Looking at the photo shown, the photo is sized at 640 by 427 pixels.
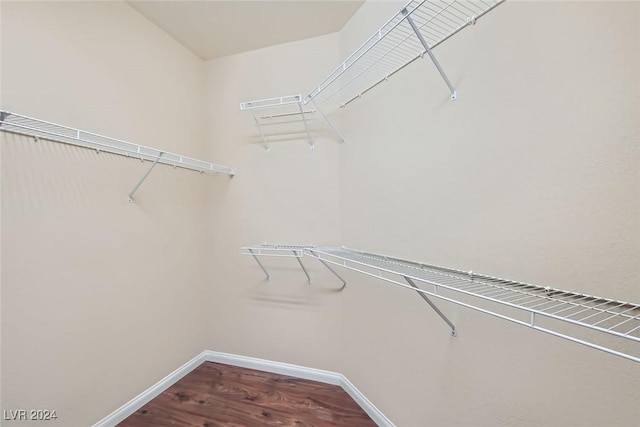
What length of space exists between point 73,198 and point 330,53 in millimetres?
1777

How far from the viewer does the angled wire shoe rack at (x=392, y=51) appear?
975 mm

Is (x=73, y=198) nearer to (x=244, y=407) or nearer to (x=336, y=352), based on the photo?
(x=244, y=407)

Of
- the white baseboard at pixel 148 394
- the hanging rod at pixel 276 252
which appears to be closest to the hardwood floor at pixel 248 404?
the white baseboard at pixel 148 394

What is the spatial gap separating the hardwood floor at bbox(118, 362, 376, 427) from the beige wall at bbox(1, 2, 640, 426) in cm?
16

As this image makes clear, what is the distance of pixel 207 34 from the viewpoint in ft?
6.33

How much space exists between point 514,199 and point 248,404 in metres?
1.90

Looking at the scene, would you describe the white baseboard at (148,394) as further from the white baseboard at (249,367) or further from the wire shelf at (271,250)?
the wire shelf at (271,250)

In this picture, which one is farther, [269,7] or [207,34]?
[207,34]

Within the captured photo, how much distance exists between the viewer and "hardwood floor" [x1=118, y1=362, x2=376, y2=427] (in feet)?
5.23

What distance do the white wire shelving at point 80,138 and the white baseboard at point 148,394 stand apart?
1.25 meters

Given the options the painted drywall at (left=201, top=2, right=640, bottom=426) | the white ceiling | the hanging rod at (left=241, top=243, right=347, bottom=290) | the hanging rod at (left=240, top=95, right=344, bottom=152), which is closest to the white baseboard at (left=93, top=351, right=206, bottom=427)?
the painted drywall at (left=201, top=2, right=640, bottom=426)

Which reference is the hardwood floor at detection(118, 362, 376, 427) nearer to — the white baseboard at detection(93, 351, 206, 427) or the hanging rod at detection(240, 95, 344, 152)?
the white baseboard at detection(93, 351, 206, 427)

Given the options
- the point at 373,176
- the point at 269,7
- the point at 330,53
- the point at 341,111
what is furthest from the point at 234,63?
the point at 373,176

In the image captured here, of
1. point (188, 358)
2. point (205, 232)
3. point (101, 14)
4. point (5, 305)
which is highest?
point (101, 14)
